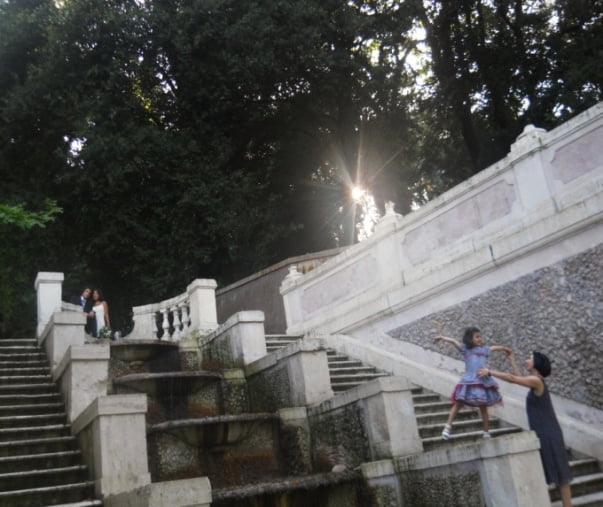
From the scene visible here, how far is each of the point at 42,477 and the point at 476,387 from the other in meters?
4.38

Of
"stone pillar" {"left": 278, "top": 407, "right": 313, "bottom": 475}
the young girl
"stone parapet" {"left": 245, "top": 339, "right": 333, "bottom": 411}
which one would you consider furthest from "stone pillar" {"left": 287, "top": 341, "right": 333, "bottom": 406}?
the young girl

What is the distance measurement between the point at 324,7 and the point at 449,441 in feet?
51.9

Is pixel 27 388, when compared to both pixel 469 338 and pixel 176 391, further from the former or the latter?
pixel 469 338

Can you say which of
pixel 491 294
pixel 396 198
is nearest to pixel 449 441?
pixel 491 294

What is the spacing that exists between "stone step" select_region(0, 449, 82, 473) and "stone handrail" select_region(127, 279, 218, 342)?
4.21 metres

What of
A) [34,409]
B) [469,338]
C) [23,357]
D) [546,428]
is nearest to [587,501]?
[546,428]

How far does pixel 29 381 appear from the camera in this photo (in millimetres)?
8148

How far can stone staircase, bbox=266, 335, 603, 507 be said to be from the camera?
627 centimetres

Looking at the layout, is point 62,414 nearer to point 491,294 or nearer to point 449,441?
point 449,441

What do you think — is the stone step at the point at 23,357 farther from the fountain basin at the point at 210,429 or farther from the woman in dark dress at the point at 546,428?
the woman in dark dress at the point at 546,428

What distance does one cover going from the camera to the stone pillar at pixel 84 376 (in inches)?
276

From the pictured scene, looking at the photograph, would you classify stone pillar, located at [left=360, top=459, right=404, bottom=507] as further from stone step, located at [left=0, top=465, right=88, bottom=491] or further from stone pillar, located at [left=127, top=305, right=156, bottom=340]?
stone pillar, located at [left=127, top=305, right=156, bottom=340]

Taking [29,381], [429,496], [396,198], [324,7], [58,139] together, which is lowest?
[429,496]

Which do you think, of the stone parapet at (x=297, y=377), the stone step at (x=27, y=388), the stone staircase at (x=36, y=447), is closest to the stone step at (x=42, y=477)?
the stone staircase at (x=36, y=447)
